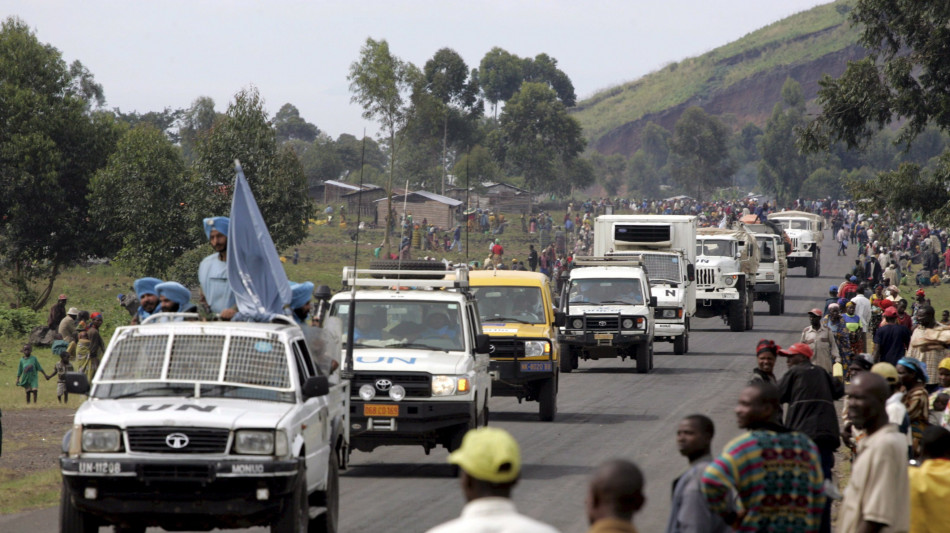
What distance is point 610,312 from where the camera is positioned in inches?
1008

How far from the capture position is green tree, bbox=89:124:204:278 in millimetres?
50656

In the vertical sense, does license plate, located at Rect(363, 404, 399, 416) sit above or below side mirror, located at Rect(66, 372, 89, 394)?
below

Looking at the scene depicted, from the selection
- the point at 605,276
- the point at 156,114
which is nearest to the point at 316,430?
the point at 605,276

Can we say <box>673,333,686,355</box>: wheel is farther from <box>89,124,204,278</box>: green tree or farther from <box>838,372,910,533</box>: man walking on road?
<box>838,372,910,533</box>: man walking on road

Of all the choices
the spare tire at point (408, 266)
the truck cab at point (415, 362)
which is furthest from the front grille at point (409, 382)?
the spare tire at point (408, 266)

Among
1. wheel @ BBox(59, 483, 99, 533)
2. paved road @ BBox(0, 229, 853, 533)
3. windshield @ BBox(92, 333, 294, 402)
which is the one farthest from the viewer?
paved road @ BBox(0, 229, 853, 533)

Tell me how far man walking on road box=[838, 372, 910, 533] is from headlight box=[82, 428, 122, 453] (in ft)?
15.7

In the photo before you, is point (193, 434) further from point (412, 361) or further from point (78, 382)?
point (412, 361)

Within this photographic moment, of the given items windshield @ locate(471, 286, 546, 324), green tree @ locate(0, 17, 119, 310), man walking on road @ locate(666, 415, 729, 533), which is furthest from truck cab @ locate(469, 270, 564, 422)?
green tree @ locate(0, 17, 119, 310)

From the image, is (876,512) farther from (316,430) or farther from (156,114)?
(156,114)

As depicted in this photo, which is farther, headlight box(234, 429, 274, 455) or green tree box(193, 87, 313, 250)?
green tree box(193, 87, 313, 250)

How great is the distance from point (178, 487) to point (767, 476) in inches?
170

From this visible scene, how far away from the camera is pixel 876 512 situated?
19.1ft

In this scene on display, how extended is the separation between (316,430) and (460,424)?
380 cm
